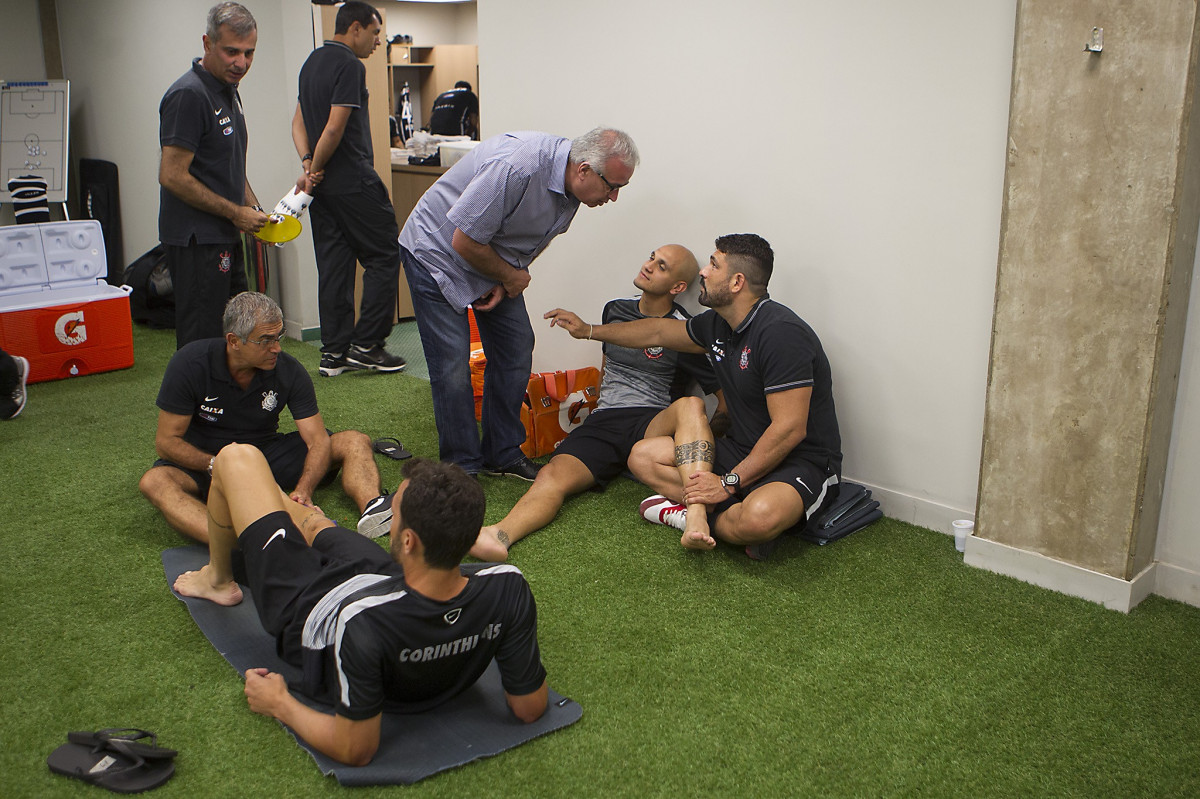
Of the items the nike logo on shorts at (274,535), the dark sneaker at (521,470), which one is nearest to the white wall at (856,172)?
the dark sneaker at (521,470)

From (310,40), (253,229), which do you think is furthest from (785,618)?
(310,40)

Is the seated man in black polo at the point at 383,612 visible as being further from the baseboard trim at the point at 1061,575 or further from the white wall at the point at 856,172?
the white wall at the point at 856,172

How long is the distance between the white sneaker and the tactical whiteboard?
5.18 meters

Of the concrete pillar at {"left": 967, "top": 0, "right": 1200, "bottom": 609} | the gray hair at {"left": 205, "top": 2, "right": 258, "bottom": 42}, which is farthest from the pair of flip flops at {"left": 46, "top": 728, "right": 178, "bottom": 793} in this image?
the gray hair at {"left": 205, "top": 2, "right": 258, "bottom": 42}

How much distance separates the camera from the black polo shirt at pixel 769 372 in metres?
3.00

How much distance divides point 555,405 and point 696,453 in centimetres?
87

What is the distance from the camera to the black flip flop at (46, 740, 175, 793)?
1.95 metres

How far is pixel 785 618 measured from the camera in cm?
268

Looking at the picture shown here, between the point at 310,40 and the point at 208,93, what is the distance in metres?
1.84

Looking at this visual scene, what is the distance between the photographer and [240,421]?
3.17 metres

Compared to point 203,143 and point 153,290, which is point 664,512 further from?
point 153,290

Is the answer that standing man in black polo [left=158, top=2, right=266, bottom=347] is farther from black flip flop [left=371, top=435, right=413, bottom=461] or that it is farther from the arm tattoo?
the arm tattoo

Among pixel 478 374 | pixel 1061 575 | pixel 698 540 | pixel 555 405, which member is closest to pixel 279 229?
pixel 478 374

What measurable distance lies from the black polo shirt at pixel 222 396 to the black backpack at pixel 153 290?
10.2 feet
